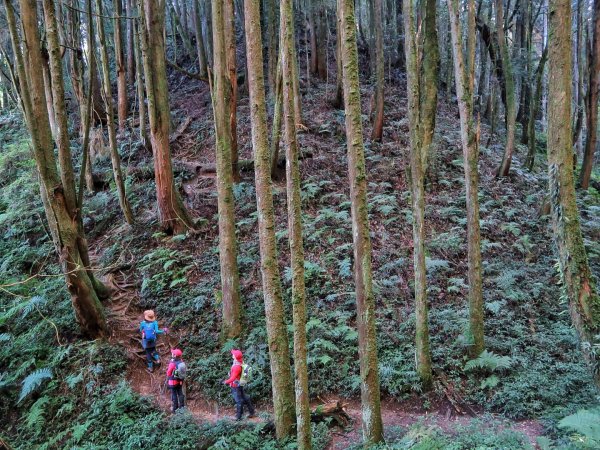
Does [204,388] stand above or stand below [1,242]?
below

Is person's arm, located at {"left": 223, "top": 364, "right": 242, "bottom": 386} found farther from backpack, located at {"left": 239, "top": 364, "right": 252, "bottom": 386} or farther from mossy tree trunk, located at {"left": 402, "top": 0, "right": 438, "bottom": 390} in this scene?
mossy tree trunk, located at {"left": 402, "top": 0, "right": 438, "bottom": 390}

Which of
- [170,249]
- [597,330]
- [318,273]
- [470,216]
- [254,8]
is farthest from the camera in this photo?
[170,249]

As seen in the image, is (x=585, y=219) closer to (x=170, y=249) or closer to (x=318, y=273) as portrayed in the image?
(x=318, y=273)

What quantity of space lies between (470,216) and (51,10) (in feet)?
30.9

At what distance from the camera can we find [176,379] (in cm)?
827

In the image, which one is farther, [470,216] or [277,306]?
[470,216]

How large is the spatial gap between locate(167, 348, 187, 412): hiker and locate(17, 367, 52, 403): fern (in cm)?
288

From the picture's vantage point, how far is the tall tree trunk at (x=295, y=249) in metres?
5.64

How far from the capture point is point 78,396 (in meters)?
8.82

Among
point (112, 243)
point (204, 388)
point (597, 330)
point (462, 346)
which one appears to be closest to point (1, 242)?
point (112, 243)

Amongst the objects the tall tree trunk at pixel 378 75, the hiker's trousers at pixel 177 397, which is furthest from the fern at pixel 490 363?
the tall tree trunk at pixel 378 75

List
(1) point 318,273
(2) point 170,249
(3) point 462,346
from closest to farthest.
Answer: (3) point 462,346, (1) point 318,273, (2) point 170,249

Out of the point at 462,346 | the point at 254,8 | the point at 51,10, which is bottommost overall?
the point at 462,346

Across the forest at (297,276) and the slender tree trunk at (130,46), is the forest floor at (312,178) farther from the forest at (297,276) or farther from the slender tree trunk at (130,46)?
the slender tree trunk at (130,46)
